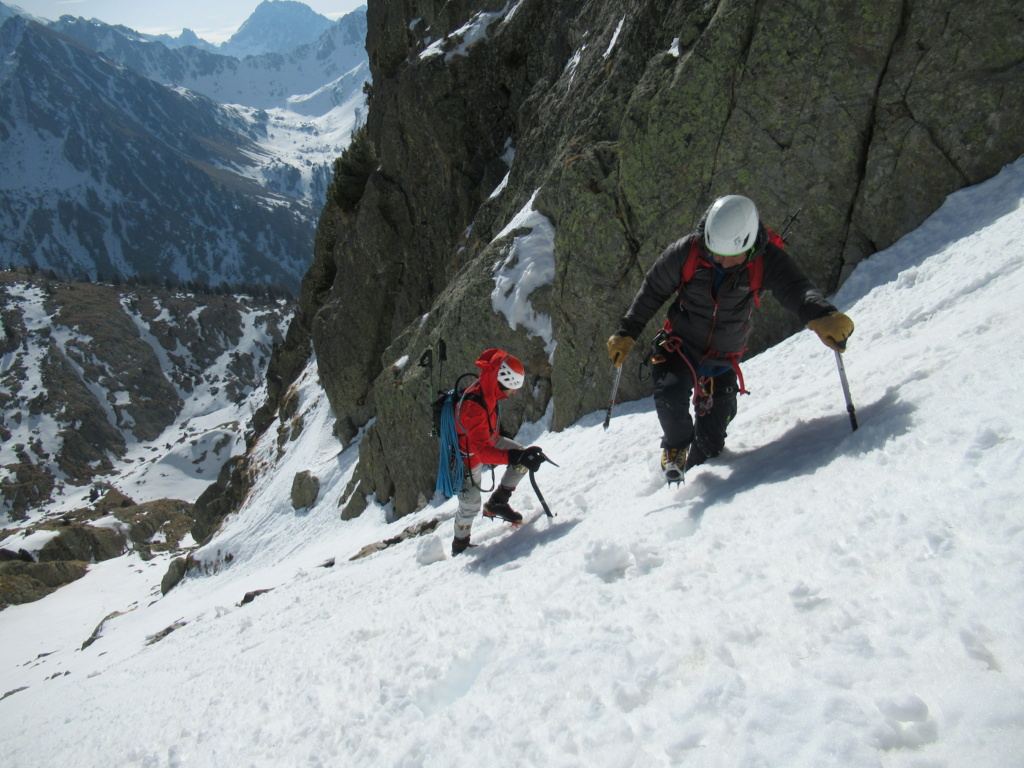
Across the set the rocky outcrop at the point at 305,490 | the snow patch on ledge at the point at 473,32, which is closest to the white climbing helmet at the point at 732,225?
the snow patch on ledge at the point at 473,32

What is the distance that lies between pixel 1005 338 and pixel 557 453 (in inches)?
324

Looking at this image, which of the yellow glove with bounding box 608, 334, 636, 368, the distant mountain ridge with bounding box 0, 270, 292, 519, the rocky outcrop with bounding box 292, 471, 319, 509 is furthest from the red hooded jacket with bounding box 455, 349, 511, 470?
the distant mountain ridge with bounding box 0, 270, 292, 519

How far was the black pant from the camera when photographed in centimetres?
587

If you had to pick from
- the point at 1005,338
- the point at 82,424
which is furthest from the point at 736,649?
the point at 82,424

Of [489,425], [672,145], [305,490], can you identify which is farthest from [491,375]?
[305,490]

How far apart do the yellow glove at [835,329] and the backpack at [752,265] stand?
81 cm

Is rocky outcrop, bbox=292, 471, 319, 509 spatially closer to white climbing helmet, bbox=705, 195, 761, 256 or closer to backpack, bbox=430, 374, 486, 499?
backpack, bbox=430, 374, 486, 499

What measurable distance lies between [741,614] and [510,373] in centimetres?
414

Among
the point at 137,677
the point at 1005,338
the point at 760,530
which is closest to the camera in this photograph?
the point at 760,530

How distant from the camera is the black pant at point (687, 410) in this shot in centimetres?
587

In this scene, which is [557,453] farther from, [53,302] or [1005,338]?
[53,302]

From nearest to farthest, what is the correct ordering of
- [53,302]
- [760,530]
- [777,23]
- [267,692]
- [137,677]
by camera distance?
[760,530], [267,692], [137,677], [777,23], [53,302]

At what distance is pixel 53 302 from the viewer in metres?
194

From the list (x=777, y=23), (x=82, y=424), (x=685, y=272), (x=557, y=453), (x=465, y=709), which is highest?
(x=82, y=424)
